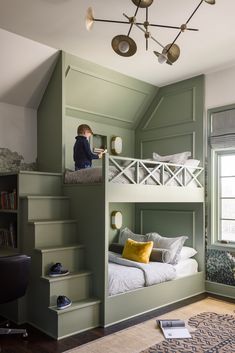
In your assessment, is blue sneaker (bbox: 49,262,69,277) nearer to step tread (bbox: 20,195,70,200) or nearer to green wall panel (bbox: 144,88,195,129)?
step tread (bbox: 20,195,70,200)

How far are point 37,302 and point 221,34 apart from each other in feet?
11.1

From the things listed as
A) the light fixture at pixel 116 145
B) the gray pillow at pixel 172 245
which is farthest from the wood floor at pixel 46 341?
the light fixture at pixel 116 145

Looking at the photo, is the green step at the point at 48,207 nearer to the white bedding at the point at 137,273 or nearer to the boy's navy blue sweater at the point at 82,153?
the boy's navy blue sweater at the point at 82,153

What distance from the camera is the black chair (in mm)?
2590

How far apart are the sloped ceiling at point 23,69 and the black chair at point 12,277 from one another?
226cm

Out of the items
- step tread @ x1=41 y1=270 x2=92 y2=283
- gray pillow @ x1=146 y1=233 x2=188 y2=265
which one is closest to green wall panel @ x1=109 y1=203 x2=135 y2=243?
gray pillow @ x1=146 y1=233 x2=188 y2=265

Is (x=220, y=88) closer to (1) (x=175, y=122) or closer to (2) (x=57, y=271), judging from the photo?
(1) (x=175, y=122)

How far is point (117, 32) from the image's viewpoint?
3.36m

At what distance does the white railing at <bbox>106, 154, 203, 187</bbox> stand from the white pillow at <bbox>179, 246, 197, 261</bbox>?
89 centimetres

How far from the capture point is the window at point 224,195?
4246 mm

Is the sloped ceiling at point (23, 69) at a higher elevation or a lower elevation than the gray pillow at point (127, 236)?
higher

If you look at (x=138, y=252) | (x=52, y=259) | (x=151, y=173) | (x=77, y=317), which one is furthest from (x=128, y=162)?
(x=77, y=317)

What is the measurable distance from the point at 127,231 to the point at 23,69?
2686 millimetres

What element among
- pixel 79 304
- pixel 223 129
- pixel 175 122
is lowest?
pixel 79 304
